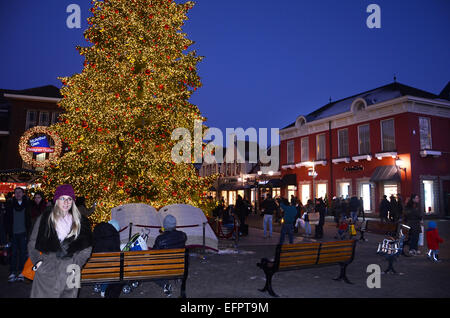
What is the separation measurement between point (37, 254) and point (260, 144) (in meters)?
45.5

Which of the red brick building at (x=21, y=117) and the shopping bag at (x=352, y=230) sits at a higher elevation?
the red brick building at (x=21, y=117)

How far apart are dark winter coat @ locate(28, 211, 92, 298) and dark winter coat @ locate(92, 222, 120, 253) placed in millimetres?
2289

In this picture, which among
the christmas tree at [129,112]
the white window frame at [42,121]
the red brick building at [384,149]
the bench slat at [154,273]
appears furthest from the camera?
the white window frame at [42,121]

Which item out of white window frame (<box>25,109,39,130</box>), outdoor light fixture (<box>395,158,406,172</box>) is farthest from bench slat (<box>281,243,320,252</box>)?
white window frame (<box>25,109,39,130</box>)

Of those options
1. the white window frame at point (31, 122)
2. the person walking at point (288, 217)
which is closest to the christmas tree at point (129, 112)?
the person walking at point (288, 217)

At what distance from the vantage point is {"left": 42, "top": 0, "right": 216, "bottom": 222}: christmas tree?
38.5 feet

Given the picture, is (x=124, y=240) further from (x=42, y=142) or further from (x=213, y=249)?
(x=42, y=142)

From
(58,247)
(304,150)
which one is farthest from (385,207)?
(58,247)

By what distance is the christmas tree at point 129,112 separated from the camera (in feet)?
38.5

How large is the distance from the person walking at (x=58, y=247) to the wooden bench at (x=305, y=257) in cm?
377

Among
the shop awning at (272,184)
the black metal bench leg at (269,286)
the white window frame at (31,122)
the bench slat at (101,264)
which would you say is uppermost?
the white window frame at (31,122)

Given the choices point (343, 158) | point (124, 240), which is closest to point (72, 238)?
point (124, 240)

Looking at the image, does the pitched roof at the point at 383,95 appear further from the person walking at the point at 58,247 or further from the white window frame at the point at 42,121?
the white window frame at the point at 42,121

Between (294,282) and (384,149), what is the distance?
76.4ft
